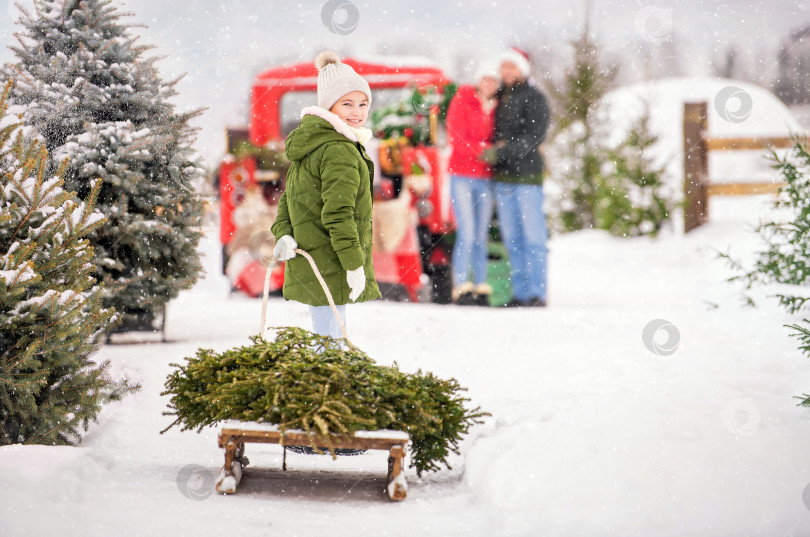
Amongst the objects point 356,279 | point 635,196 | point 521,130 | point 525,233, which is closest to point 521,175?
point 521,130

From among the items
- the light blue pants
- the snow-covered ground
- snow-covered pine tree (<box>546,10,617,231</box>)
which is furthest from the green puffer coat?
snow-covered pine tree (<box>546,10,617,231</box>)

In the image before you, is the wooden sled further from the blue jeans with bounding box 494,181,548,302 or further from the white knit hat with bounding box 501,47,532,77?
the white knit hat with bounding box 501,47,532,77

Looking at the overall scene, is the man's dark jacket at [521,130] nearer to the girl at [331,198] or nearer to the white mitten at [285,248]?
the girl at [331,198]

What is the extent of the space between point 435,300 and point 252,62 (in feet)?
45.6

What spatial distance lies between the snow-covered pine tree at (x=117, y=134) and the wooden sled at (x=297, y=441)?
2512 mm

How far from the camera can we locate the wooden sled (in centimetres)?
374

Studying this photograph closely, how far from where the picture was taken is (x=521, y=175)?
31.6 ft

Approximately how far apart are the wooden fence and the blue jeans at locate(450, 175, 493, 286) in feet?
13.9

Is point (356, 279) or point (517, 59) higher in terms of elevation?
point (517, 59)

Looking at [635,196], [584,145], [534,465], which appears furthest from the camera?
[584,145]

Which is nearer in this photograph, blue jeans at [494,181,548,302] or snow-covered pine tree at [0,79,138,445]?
snow-covered pine tree at [0,79,138,445]

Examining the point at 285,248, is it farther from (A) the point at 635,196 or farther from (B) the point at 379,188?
(A) the point at 635,196

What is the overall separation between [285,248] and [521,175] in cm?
545

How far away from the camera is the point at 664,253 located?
12.5 m
